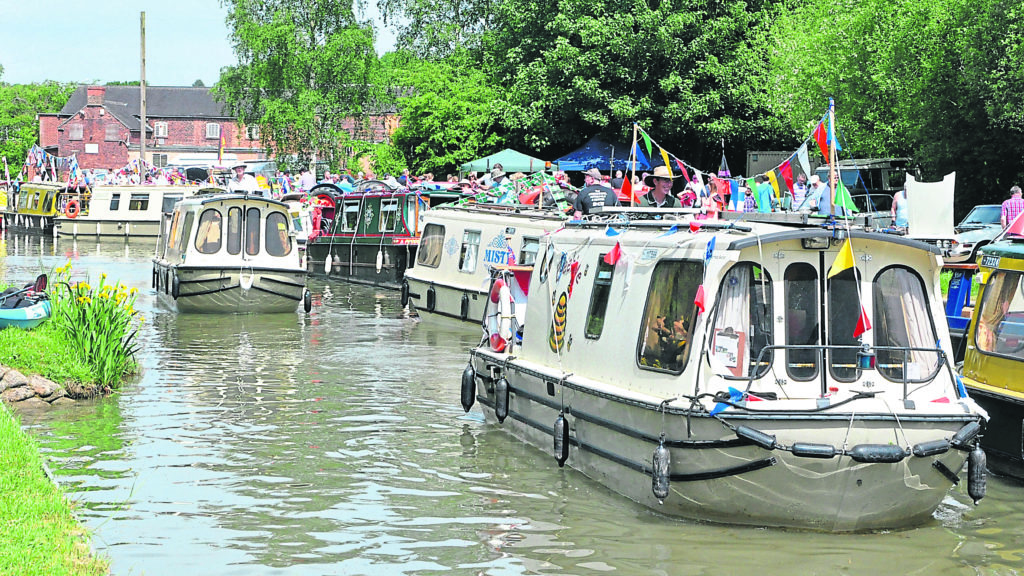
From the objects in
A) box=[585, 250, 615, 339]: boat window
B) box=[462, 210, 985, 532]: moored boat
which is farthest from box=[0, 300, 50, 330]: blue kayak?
box=[462, 210, 985, 532]: moored boat

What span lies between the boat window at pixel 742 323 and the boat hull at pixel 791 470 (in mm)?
492

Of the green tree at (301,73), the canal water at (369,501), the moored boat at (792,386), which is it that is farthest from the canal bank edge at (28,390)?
the green tree at (301,73)

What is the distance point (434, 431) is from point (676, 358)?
4.68 meters

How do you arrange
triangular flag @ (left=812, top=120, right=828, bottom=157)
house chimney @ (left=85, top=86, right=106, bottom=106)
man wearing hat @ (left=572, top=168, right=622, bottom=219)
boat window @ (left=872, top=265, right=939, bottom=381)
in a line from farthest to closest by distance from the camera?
house chimney @ (left=85, top=86, right=106, bottom=106) < man wearing hat @ (left=572, top=168, right=622, bottom=219) < triangular flag @ (left=812, top=120, right=828, bottom=157) < boat window @ (left=872, top=265, right=939, bottom=381)

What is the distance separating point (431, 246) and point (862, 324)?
55.1 feet

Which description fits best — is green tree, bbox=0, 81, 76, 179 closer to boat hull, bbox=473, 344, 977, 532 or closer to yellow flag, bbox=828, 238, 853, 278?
boat hull, bbox=473, 344, 977, 532

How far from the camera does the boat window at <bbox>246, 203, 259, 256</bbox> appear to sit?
83.9ft

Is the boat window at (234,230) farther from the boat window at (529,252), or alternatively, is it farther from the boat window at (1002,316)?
the boat window at (1002,316)

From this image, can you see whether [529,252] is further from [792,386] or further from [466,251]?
[792,386]

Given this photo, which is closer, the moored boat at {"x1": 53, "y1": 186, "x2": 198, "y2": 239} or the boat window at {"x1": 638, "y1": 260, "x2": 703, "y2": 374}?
the boat window at {"x1": 638, "y1": 260, "x2": 703, "y2": 374}

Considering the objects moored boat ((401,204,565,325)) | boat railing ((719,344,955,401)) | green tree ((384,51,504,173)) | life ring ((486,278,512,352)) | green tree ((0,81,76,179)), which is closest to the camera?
boat railing ((719,344,955,401))

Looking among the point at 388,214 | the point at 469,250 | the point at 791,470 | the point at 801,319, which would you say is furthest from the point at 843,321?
the point at 388,214

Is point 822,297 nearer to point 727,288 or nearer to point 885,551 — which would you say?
point 727,288

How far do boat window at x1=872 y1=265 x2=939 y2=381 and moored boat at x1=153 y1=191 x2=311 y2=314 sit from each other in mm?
17115
